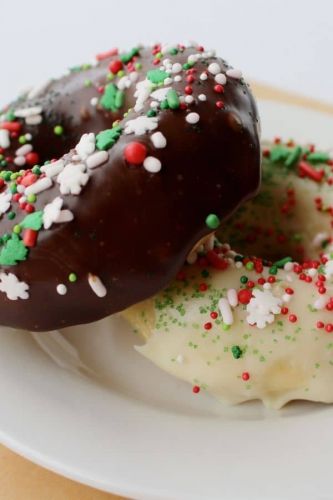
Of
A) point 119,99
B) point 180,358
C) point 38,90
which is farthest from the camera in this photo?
point 38,90

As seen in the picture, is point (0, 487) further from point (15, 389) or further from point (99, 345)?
point (99, 345)

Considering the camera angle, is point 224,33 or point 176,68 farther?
point 224,33

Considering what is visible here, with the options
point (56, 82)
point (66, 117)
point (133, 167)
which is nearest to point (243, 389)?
point (133, 167)

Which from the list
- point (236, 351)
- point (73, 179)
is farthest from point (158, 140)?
point (236, 351)

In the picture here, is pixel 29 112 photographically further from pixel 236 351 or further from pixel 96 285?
pixel 236 351

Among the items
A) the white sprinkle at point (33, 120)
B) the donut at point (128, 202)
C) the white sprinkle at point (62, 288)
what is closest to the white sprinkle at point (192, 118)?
the donut at point (128, 202)

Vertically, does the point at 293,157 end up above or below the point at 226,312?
above
